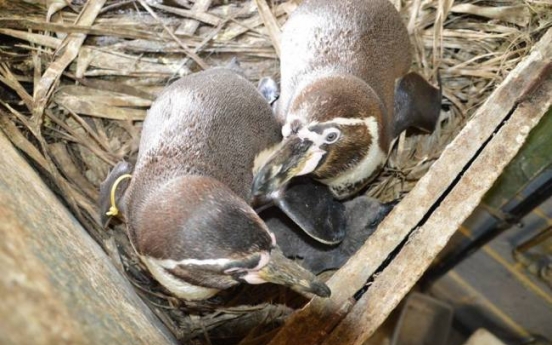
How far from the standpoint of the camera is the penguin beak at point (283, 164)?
2.11 meters

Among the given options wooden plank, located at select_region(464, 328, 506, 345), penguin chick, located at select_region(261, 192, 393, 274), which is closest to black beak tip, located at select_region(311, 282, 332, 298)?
penguin chick, located at select_region(261, 192, 393, 274)

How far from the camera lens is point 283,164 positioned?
2127mm

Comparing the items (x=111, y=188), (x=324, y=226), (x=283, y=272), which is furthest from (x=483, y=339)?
(x=111, y=188)

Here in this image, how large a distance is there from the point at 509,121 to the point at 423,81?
2.76 ft

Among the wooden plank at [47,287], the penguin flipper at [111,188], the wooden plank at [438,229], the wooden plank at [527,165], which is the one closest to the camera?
the wooden plank at [47,287]

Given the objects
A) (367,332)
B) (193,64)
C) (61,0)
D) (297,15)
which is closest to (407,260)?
(367,332)

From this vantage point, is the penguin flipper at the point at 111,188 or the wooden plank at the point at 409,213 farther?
the penguin flipper at the point at 111,188

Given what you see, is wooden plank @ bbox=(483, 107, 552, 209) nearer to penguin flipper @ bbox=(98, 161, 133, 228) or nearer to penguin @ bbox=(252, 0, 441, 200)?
penguin @ bbox=(252, 0, 441, 200)

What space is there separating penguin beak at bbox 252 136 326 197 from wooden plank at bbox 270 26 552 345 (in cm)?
54

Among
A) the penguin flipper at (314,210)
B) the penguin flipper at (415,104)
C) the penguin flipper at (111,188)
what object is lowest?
the penguin flipper at (111,188)

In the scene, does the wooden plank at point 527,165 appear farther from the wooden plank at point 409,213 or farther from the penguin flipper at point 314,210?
the penguin flipper at point 314,210

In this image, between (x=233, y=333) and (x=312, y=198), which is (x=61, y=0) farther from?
(x=233, y=333)

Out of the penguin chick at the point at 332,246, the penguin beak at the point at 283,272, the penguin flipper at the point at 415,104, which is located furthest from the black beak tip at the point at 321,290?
the penguin flipper at the point at 415,104

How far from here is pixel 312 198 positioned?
238cm
